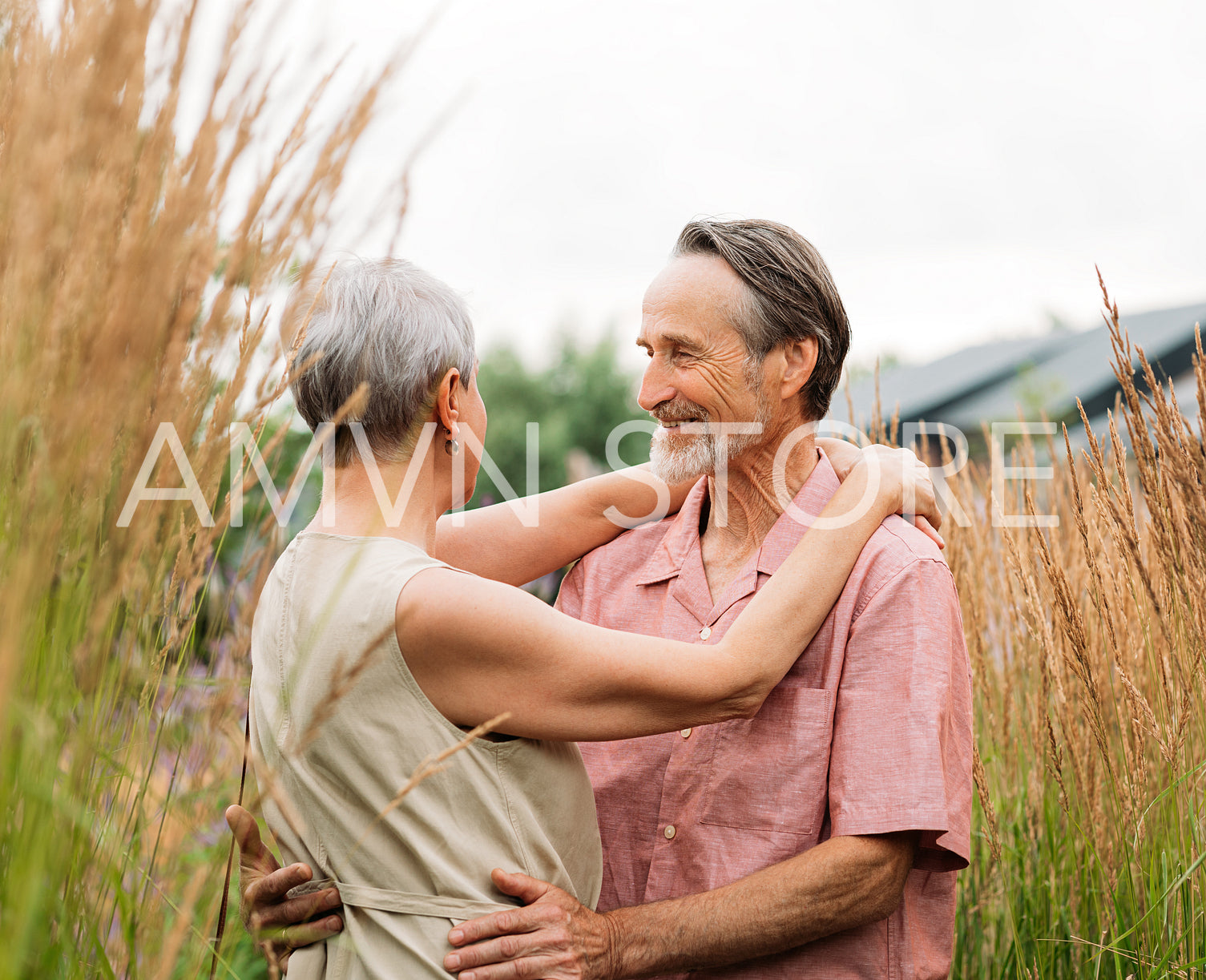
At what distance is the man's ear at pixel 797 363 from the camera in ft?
7.29

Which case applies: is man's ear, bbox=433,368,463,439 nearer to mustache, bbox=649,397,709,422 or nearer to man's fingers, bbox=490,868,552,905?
mustache, bbox=649,397,709,422

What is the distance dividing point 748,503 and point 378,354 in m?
1.04

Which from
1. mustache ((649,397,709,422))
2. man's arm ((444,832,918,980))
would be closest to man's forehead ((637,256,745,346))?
mustache ((649,397,709,422))

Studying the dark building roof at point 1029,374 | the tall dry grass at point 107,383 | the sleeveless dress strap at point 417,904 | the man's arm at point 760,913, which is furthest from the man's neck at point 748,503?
the dark building roof at point 1029,374

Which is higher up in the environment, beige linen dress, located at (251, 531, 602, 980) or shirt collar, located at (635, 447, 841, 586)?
shirt collar, located at (635, 447, 841, 586)

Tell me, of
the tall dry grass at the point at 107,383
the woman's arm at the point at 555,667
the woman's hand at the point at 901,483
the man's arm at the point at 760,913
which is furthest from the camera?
the woman's hand at the point at 901,483

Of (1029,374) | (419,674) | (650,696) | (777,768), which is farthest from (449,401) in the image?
(1029,374)

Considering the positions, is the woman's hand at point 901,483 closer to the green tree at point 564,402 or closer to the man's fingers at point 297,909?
the man's fingers at point 297,909

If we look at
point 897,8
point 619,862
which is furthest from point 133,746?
point 897,8

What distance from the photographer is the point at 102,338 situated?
2.44 feet

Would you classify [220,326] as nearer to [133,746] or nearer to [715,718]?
[133,746]

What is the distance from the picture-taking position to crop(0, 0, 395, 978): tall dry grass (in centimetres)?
75

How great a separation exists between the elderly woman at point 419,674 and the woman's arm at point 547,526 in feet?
1.93

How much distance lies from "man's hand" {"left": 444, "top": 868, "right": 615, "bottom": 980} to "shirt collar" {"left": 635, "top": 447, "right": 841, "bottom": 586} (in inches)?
32.5
